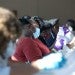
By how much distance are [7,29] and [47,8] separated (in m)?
1.61

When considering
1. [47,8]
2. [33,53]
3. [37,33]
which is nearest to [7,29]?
[33,53]

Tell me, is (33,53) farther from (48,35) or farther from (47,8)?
(47,8)

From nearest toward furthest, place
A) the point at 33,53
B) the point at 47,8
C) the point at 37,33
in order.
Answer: the point at 33,53 → the point at 37,33 → the point at 47,8

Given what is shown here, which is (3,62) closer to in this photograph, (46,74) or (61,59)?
(46,74)

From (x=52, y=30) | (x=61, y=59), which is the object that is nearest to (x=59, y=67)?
(x=61, y=59)

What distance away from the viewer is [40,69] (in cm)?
79

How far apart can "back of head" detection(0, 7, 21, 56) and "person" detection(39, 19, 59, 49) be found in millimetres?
630

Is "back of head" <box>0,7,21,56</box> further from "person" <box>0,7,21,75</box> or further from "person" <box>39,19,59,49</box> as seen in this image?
"person" <box>39,19,59,49</box>

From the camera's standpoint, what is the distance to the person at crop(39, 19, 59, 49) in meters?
1.15

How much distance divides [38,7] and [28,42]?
1080mm

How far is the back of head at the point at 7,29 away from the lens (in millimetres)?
485

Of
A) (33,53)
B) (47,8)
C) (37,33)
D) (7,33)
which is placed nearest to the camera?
(7,33)

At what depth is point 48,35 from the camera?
1.19 meters

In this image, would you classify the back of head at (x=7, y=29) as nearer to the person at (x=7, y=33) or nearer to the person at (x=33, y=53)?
the person at (x=7, y=33)
